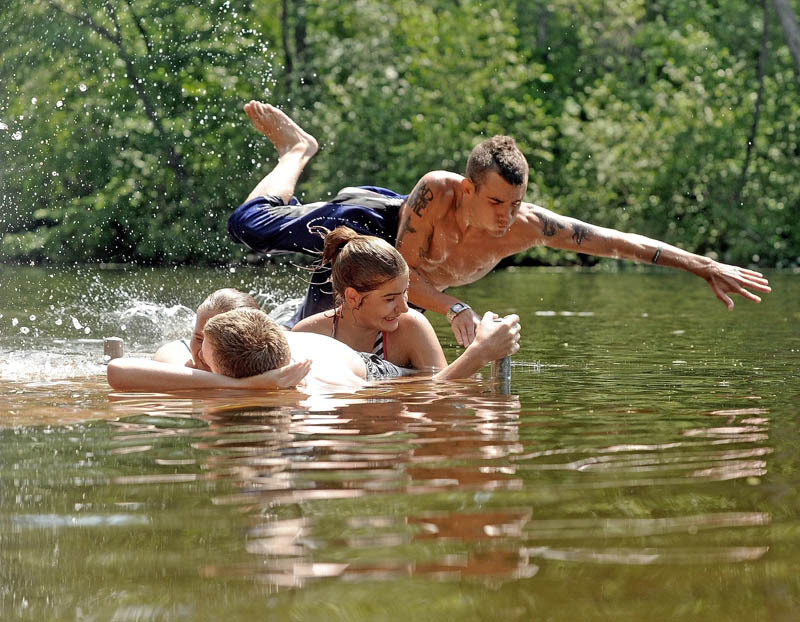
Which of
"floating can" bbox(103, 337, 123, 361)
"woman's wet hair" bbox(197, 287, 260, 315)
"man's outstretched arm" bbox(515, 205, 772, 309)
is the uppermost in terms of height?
"man's outstretched arm" bbox(515, 205, 772, 309)

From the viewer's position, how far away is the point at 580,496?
3406mm

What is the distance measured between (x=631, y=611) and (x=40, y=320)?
33.2ft

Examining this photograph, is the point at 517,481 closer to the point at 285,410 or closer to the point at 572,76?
the point at 285,410

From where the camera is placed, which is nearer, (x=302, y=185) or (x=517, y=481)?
(x=517, y=481)

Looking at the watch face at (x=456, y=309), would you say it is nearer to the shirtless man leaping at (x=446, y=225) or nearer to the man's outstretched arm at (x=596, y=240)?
the shirtless man leaping at (x=446, y=225)

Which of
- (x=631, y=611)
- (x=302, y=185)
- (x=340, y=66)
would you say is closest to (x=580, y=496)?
(x=631, y=611)

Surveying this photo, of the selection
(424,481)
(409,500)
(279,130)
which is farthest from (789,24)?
(409,500)

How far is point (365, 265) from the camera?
6.00m

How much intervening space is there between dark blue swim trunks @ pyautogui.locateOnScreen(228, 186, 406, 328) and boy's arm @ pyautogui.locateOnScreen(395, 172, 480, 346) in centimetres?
19

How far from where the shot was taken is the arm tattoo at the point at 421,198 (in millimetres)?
7312

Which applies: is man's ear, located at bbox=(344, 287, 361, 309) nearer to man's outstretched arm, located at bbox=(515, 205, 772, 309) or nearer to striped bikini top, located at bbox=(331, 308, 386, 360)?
striped bikini top, located at bbox=(331, 308, 386, 360)

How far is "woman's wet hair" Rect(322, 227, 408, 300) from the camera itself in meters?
5.97

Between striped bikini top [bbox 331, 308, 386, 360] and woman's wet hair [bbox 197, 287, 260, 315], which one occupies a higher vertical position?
woman's wet hair [bbox 197, 287, 260, 315]

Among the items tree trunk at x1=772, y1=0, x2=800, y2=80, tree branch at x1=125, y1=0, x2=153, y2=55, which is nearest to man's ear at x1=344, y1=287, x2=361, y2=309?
tree trunk at x1=772, y1=0, x2=800, y2=80
